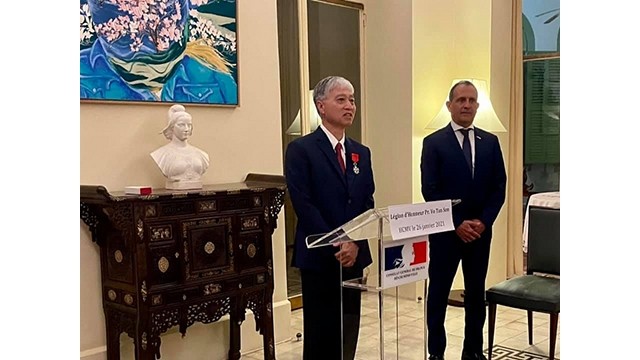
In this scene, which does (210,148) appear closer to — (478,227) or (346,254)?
(346,254)

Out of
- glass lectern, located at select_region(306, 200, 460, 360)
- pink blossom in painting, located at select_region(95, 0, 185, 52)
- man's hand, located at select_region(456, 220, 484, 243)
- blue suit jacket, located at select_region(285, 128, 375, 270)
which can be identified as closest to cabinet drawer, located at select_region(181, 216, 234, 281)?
blue suit jacket, located at select_region(285, 128, 375, 270)

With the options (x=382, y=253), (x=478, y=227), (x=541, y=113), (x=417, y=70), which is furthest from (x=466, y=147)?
(x=541, y=113)

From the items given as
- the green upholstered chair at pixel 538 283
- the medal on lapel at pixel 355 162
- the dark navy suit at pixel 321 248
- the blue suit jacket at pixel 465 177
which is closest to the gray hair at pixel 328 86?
the dark navy suit at pixel 321 248

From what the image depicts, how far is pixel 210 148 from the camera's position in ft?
13.4

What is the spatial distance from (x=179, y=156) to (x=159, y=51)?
0.64 meters

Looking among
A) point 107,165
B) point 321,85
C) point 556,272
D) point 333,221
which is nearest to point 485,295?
point 556,272

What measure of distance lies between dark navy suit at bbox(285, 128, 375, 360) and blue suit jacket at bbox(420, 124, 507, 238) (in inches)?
29.7

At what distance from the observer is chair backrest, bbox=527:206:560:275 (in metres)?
4.05

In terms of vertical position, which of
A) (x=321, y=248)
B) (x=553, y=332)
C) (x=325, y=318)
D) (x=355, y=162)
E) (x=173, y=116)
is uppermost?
(x=173, y=116)

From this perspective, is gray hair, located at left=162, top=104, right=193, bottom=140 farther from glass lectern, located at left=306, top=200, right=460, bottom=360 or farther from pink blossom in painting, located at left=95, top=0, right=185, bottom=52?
glass lectern, located at left=306, top=200, right=460, bottom=360

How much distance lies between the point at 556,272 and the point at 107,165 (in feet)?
8.53

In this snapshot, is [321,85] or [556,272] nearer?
[321,85]
